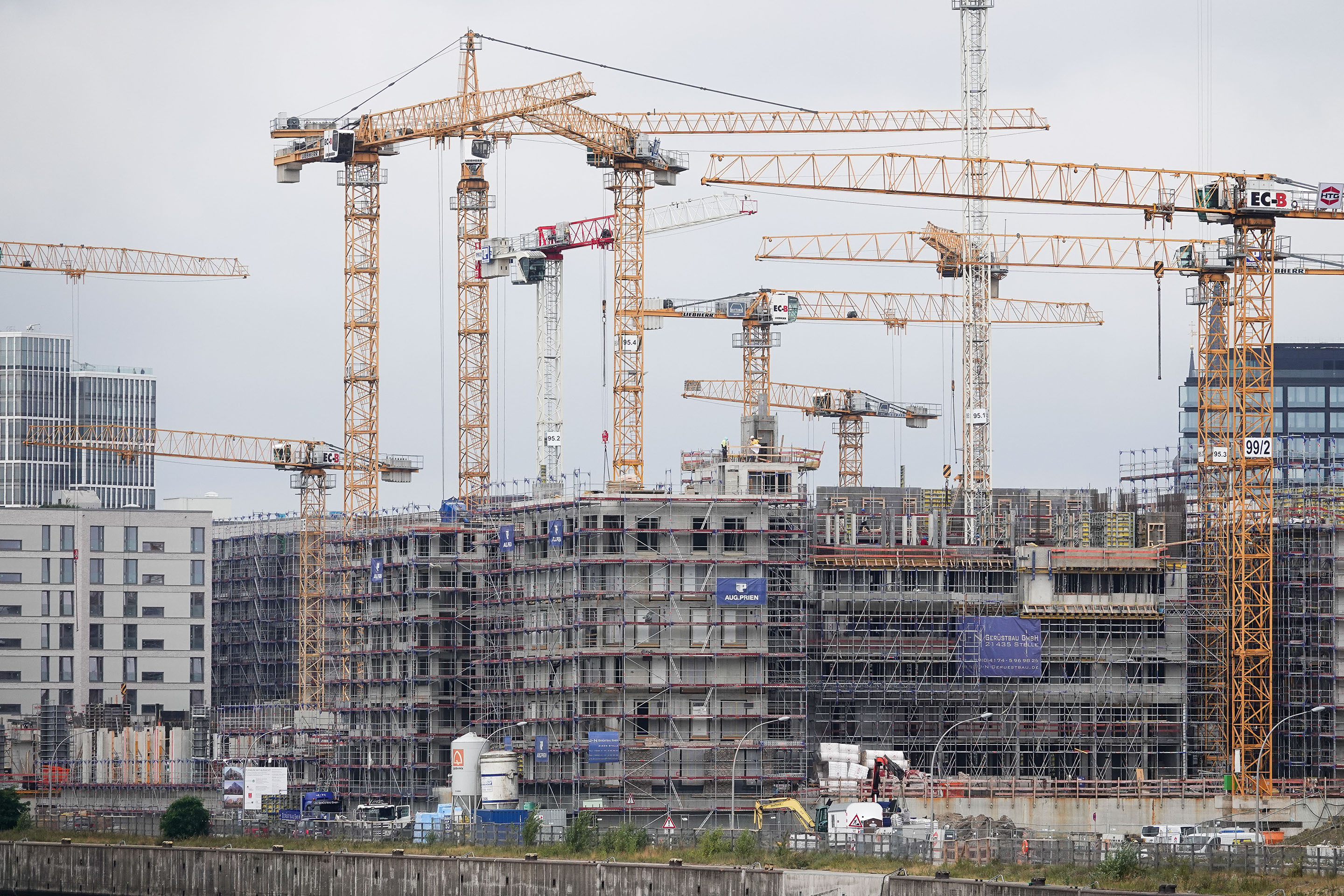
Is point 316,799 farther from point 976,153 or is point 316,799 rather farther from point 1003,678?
point 976,153

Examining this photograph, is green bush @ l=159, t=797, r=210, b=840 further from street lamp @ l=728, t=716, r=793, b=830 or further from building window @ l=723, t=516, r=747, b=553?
building window @ l=723, t=516, r=747, b=553

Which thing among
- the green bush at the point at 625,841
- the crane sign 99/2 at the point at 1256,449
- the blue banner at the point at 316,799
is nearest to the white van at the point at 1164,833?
the green bush at the point at 625,841

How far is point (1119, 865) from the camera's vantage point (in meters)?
98.8

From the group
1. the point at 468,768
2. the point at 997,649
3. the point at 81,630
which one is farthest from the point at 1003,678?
the point at 81,630

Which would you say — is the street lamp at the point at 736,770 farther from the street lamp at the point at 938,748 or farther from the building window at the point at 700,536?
the building window at the point at 700,536

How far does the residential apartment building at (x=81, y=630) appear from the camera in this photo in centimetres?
19538

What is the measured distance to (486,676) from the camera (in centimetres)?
15625

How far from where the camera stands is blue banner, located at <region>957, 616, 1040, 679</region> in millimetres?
158250

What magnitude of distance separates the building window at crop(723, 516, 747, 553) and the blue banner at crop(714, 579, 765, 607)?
2638mm

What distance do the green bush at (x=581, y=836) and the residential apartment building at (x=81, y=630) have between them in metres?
82.5

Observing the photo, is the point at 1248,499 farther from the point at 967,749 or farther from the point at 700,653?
the point at 700,653

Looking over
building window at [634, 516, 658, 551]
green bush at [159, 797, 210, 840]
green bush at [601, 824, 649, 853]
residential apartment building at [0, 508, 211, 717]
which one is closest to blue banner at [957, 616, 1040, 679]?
building window at [634, 516, 658, 551]

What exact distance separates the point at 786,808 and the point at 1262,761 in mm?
40127

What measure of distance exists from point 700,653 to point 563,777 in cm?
1132
